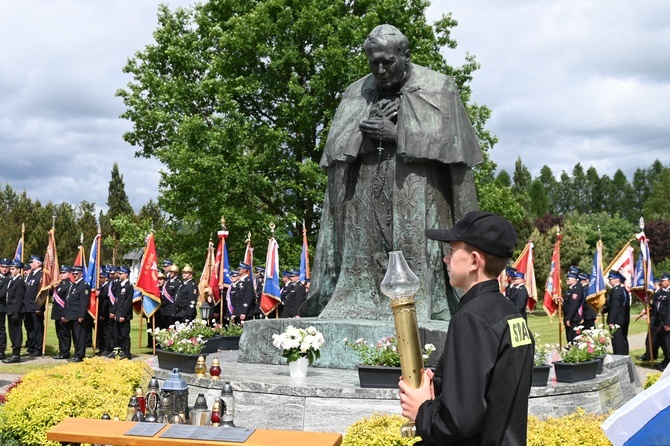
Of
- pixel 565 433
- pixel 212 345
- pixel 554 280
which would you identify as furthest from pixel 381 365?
pixel 554 280

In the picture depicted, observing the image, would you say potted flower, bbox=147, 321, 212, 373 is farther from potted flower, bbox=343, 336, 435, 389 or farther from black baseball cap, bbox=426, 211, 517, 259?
black baseball cap, bbox=426, 211, 517, 259

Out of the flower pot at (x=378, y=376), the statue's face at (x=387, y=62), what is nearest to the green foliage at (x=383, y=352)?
the flower pot at (x=378, y=376)

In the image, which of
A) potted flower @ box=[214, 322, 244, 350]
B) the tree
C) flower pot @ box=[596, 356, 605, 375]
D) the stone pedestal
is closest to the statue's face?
the stone pedestal

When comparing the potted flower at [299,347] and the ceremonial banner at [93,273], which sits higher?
the ceremonial banner at [93,273]

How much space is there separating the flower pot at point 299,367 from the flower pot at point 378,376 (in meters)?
0.81

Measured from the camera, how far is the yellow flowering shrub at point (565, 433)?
17.3 feet

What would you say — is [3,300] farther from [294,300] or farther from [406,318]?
[406,318]

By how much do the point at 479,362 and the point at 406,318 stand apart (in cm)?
30

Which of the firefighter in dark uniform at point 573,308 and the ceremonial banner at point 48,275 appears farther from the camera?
the ceremonial banner at point 48,275

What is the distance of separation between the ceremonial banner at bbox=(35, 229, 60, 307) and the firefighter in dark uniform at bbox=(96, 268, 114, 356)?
3.47 feet

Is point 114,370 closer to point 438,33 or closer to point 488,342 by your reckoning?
point 488,342

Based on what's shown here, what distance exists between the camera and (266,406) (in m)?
6.46

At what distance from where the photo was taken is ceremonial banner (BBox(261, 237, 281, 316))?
1557 cm

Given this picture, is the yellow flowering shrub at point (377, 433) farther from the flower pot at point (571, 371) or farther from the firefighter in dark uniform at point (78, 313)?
the firefighter in dark uniform at point (78, 313)
